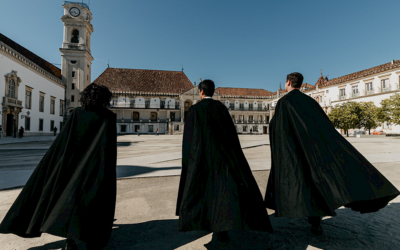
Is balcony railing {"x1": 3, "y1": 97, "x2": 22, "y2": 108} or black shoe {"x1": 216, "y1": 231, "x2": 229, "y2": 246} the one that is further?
balcony railing {"x1": 3, "y1": 97, "x2": 22, "y2": 108}

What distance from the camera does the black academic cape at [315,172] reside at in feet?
7.58

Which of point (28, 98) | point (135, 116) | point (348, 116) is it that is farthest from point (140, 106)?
point (348, 116)

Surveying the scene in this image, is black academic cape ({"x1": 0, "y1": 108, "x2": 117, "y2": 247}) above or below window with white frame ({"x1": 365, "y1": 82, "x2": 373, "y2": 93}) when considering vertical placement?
below

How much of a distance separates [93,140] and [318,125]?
8.47ft

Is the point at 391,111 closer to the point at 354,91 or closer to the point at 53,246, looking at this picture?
the point at 354,91

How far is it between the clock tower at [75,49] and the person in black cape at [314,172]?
148 ft

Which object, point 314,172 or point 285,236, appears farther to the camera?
point 285,236

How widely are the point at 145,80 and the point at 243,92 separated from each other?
28.4 metres

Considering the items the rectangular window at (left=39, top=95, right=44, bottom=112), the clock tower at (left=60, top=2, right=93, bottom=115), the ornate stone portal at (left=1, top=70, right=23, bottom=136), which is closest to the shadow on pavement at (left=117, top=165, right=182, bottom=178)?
the ornate stone portal at (left=1, top=70, right=23, bottom=136)

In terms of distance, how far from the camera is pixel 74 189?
209 centimetres

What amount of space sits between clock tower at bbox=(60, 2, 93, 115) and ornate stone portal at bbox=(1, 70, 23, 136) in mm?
12794

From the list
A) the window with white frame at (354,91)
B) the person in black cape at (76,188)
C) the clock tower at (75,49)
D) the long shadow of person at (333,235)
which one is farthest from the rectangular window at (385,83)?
the clock tower at (75,49)

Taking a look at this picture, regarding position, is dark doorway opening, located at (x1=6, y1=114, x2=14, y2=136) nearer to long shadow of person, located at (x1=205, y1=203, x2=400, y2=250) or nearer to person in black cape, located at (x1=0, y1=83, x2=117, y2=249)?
person in black cape, located at (x1=0, y1=83, x2=117, y2=249)

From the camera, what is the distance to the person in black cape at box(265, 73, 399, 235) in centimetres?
231
